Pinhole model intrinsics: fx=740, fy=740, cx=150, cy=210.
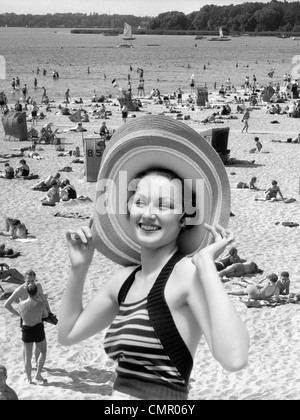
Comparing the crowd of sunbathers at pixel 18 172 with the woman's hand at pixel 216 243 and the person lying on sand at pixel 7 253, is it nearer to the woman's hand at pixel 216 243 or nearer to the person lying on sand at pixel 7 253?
the person lying on sand at pixel 7 253

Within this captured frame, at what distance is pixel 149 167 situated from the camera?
2.41 m

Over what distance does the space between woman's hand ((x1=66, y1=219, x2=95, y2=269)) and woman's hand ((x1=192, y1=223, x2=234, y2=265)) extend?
357 millimetres

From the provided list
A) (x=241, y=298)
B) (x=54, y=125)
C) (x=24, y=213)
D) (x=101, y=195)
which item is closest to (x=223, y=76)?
(x=54, y=125)

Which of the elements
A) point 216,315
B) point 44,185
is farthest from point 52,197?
point 216,315

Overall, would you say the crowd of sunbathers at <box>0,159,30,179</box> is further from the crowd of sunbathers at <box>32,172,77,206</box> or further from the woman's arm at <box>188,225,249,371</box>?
the woman's arm at <box>188,225,249,371</box>

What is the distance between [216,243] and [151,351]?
362mm

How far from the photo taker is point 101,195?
96.0 inches

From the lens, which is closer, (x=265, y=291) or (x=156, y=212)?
(x=156, y=212)

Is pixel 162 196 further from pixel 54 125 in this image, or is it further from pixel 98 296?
pixel 54 125

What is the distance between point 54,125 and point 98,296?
30.1 meters

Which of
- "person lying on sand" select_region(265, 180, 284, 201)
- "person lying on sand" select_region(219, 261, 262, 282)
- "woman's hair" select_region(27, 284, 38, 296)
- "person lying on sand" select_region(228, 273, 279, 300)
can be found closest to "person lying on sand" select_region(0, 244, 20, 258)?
"person lying on sand" select_region(219, 261, 262, 282)

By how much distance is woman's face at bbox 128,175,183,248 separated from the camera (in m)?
2.29

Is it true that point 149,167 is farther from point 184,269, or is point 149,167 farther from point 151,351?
point 151,351
